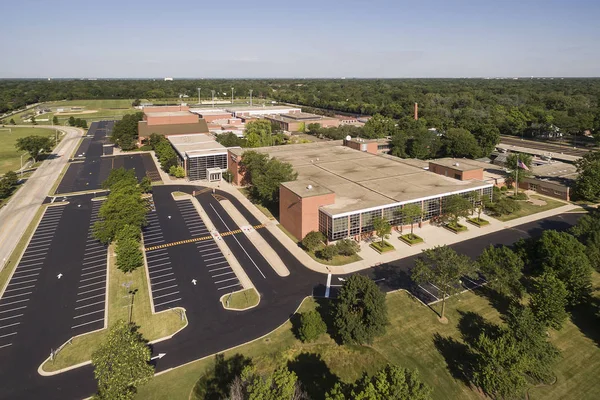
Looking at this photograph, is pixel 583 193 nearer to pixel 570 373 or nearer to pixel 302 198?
pixel 570 373

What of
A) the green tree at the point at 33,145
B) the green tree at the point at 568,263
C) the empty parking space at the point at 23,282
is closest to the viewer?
the empty parking space at the point at 23,282

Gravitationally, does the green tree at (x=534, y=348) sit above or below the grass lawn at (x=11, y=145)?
below

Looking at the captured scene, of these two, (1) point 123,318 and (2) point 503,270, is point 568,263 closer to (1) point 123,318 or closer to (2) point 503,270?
(2) point 503,270

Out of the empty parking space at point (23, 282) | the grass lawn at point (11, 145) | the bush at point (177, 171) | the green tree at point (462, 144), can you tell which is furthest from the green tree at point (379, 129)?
the grass lawn at point (11, 145)

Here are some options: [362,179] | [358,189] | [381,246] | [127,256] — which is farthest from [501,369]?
[362,179]

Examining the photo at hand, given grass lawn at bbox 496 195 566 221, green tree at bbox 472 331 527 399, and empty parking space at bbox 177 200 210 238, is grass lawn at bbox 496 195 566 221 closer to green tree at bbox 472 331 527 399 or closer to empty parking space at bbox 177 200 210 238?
green tree at bbox 472 331 527 399

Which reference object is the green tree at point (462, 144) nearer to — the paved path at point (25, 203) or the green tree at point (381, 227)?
the green tree at point (381, 227)
